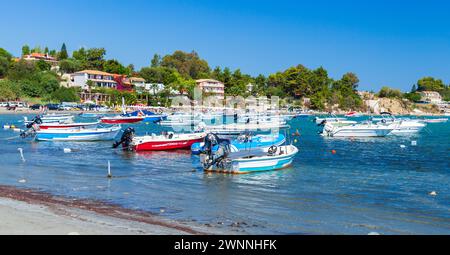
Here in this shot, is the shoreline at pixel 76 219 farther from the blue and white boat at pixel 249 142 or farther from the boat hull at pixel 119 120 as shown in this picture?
the boat hull at pixel 119 120

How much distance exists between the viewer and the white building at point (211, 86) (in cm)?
15375

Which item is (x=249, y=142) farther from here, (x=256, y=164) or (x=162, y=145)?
(x=162, y=145)

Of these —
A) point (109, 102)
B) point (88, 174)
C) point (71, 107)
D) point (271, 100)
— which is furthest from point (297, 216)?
point (271, 100)

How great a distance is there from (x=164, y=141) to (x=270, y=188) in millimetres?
18536

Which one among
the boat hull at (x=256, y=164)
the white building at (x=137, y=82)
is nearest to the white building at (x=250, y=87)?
the white building at (x=137, y=82)

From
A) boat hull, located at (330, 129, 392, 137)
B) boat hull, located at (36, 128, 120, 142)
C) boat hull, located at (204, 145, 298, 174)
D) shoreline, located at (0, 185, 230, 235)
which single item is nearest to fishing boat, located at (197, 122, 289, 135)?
boat hull, located at (36, 128, 120, 142)

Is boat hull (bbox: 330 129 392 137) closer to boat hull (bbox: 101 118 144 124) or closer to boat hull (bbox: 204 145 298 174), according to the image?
boat hull (bbox: 204 145 298 174)

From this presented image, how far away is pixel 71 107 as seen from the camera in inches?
4596

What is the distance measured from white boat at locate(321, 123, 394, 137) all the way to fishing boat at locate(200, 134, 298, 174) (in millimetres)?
33003

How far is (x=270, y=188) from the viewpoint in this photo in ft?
81.6

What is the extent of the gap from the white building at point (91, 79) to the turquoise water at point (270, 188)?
319 ft

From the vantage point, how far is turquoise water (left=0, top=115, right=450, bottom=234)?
18031 mm
